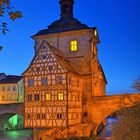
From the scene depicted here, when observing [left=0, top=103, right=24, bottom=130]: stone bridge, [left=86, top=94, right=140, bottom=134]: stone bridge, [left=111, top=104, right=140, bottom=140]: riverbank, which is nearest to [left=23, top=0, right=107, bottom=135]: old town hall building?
[left=86, top=94, right=140, bottom=134]: stone bridge

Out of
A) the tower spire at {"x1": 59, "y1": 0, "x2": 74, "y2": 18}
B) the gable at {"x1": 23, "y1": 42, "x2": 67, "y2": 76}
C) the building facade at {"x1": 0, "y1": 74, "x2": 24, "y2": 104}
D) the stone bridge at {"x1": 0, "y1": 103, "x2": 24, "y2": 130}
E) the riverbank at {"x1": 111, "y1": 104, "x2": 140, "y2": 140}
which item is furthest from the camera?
the building facade at {"x1": 0, "y1": 74, "x2": 24, "y2": 104}

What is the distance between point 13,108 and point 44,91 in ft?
19.2

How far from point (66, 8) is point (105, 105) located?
44.2 feet

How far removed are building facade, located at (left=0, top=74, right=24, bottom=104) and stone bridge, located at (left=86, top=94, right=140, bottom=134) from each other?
901 inches

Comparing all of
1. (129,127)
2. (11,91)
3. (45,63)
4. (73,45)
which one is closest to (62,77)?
(45,63)

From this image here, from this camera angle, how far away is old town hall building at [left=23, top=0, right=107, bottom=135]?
29.0 meters

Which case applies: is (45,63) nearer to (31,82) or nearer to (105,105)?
(31,82)

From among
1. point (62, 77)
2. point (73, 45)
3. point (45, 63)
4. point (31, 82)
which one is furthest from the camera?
point (73, 45)

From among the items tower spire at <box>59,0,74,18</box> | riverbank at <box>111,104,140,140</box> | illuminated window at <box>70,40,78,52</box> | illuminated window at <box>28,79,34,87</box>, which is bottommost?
riverbank at <box>111,104,140,140</box>

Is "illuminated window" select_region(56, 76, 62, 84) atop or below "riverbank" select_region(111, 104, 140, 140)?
atop

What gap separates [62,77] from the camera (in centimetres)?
2914

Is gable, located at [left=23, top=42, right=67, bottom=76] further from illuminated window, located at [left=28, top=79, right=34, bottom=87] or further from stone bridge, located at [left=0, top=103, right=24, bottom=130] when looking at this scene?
stone bridge, located at [left=0, top=103, right=24, bottom=130]

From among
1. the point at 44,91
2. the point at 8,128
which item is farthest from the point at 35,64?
the point at 8,128

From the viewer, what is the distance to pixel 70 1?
118 ft
